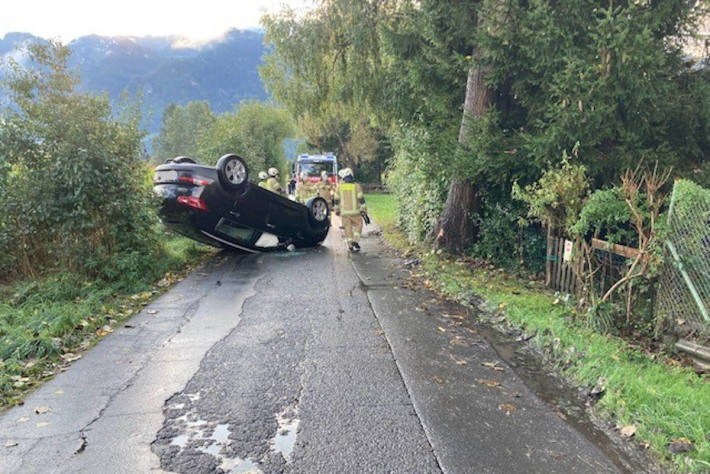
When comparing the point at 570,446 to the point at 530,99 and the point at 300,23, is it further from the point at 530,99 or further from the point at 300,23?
the point at 300,23

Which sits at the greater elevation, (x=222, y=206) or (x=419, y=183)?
(x=419, y=183)

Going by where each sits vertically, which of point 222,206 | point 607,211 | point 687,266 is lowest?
point 687,266

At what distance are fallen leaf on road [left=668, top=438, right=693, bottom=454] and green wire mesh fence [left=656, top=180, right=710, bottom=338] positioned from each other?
1.96 meters

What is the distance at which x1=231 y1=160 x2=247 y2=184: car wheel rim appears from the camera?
9599mm

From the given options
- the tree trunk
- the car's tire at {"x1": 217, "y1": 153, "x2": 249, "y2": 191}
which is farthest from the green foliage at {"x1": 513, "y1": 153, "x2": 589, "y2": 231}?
the car's tire at {"x1": 217, "y1": 153, "x2": 249, "y2": 191}

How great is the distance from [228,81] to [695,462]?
192009 mm

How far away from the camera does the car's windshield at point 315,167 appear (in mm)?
28766

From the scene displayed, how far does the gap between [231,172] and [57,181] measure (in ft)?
10.2

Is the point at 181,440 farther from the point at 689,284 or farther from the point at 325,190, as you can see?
the point at 325,190

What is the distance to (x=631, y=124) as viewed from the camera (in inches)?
283

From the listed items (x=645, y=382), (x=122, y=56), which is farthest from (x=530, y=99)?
(x=122, y=56)

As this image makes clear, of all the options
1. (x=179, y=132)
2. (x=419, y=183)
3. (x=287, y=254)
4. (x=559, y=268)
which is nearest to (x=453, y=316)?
(x=559, y=268)

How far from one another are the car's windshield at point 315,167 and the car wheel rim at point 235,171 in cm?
1887

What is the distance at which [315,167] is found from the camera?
29.0 metres
